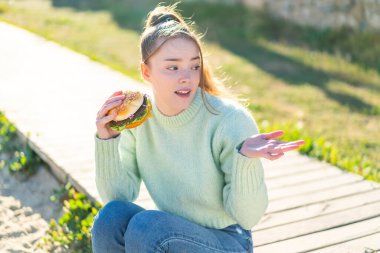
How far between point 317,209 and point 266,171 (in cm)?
73

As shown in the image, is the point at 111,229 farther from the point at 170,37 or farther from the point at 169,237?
the point at 170,37

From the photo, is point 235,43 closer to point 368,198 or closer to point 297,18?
point 297,18

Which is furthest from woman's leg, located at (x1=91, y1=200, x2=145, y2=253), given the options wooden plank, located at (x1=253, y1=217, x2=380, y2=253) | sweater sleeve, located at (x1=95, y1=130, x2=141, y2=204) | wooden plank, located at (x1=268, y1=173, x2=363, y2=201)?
wooden plank, located at (x1=268, y1=173, x2=363, y2=201)

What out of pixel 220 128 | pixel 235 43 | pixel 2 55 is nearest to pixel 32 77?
pixel 2 55

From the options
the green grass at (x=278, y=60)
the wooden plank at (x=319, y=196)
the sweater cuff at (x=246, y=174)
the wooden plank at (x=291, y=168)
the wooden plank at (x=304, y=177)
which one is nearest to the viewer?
the sweater cuff at (x=246, y=174)

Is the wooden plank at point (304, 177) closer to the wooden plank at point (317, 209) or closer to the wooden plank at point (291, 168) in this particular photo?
the wooden plank at point (291, 168)

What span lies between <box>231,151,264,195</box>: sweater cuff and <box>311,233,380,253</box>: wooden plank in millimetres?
808

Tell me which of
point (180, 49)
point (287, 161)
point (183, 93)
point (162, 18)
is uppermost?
point (162, 18)

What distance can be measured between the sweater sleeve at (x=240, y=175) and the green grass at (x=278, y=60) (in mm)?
1235

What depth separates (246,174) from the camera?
2527 mm

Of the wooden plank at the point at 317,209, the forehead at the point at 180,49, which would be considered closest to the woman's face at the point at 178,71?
the forehead at the point at 180,49

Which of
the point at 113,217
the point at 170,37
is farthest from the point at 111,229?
the point at 170,37

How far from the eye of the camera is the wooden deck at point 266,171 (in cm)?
337

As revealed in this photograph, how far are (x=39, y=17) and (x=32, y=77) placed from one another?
181 inches
